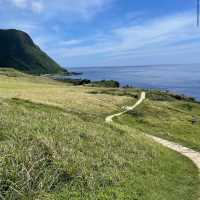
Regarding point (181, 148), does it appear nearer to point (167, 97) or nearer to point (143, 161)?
point (143, 161)

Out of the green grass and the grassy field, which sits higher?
the grassy field

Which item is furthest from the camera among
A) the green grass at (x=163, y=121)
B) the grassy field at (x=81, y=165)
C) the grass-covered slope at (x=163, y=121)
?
the green grass at (x=163, y=121)

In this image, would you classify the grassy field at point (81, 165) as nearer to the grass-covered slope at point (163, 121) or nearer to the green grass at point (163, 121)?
the grass-covered slope at point (163, 121)

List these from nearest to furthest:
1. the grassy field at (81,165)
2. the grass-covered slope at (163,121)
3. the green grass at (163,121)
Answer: the grassy field at (81,165) < the grass-covered slope at (163,121) < the green grass at (163,121)

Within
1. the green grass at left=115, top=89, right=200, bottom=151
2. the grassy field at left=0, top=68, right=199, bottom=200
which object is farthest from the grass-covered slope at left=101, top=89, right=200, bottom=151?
the grassy field at left=0, top=68, right=199, bottom=200

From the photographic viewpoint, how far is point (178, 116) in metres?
74.4

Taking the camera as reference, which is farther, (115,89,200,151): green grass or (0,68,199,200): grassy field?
(115,89,200,151): green grass

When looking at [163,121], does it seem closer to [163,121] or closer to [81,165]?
[163,121]

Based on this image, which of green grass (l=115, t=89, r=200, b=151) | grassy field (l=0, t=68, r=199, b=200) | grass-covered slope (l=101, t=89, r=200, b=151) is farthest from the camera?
green grass (l=115, t=89, r=200, b=151)

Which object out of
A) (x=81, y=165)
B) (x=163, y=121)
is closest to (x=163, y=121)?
(x=163, y=121)

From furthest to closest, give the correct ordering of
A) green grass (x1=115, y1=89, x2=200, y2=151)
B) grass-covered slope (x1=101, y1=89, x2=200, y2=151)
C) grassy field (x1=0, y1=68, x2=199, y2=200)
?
green grass (x1=115, y1=89, x2=200, y2=151) < grass-covered slope (x1=101, y1=89, x2=200, y2=151) < grassy field (x1=0, y1=68, x2=199, y2=200)

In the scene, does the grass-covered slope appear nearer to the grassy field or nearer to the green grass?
the green grass

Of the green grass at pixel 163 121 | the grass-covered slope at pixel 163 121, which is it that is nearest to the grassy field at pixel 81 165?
the grass-covered slope at pixel 163 121

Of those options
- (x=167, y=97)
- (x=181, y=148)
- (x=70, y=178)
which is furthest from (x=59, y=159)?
(x=167, y=97)
